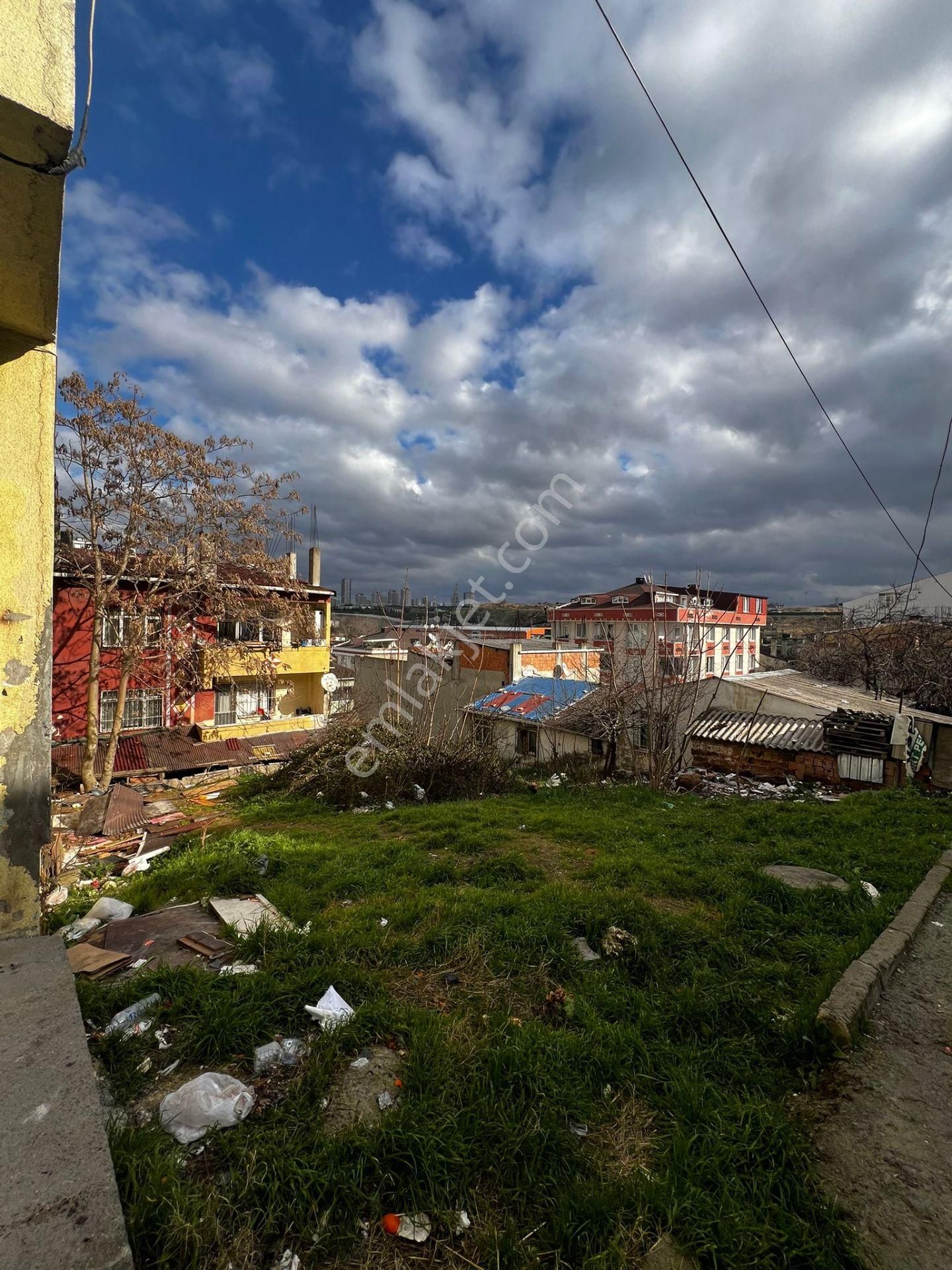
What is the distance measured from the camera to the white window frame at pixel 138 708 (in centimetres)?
1694

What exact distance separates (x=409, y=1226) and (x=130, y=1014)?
159cm

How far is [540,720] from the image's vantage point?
45.2 feet

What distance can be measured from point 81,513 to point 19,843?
1399 cm

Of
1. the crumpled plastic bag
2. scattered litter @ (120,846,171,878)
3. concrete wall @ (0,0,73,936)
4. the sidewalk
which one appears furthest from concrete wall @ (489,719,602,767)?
the sidewalk

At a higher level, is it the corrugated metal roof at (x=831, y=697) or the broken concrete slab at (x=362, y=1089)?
the corrugated metal roof at (x=831, y=697)

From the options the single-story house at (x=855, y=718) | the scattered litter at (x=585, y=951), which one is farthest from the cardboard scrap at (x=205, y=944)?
the single-story house at (x=855, y=718)

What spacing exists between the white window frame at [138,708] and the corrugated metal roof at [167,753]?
372mm

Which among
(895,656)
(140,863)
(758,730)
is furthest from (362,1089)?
(895,656)

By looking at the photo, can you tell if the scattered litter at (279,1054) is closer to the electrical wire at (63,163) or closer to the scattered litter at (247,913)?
the scattered litter at (247,913)

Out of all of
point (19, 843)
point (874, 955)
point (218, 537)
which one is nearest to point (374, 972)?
point (19, 843)

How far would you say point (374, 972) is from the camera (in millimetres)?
2936

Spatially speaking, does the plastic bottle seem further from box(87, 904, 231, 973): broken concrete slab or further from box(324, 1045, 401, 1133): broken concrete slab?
box(324, 1045, 401, 1133): broken concrete slab

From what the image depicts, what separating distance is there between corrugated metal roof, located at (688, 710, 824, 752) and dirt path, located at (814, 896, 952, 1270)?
9073mm

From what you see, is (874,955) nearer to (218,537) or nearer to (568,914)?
(568,914)
